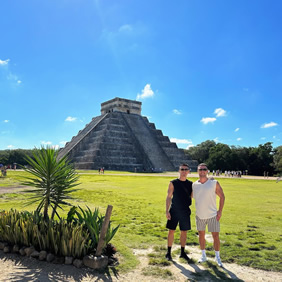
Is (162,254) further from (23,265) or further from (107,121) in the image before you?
(107,121)

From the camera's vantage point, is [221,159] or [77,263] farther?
[221,159]

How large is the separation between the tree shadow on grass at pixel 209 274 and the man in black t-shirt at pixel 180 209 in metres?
0.38

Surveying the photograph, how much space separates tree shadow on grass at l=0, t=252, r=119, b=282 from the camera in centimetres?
364

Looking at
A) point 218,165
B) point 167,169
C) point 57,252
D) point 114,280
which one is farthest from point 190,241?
point 218,165

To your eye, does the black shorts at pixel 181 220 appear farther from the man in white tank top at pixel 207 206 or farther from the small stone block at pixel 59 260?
the small stone block at pixel 59 260

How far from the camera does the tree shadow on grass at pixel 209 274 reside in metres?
3.69

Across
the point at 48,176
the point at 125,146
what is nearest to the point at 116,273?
the point at 48,176

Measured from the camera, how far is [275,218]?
728 centimetres

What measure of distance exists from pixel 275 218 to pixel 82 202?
602 cm

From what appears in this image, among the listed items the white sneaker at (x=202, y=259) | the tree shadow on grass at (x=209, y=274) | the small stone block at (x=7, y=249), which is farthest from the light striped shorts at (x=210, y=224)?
the small stone block at (x=7, y=249)

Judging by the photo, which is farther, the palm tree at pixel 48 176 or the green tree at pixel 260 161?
the green tree at pixel 260 161

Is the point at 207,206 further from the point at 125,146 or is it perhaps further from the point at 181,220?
the point at 125,146

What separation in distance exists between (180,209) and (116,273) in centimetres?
142

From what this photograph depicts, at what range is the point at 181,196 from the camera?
4488 millimetres
